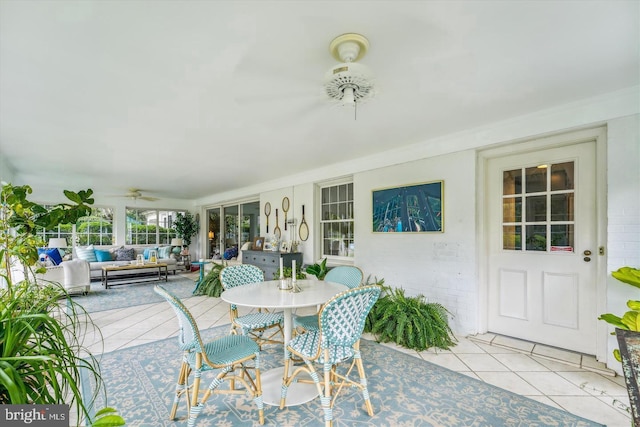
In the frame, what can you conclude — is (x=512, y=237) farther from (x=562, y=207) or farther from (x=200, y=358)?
(x=200, y=358)

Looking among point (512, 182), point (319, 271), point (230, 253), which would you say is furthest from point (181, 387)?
point (230, 253)

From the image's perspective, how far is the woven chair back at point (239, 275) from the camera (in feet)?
9.43

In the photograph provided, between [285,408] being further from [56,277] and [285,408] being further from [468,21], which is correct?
[56,277]

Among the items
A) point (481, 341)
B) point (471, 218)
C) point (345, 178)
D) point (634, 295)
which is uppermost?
point (345, 178)

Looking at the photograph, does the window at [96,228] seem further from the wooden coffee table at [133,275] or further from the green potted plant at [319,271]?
the green potted plant at [319,271]

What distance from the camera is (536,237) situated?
3.10m

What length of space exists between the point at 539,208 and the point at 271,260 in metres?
4.23

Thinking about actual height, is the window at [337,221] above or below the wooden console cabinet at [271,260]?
above

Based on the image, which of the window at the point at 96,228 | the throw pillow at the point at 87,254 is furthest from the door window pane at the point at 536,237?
the window at the point at 96,228

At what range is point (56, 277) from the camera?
17.2 ft

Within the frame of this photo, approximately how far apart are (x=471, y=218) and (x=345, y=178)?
2.25m

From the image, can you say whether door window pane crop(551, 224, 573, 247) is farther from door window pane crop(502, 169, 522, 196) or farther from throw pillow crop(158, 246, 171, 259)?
throw pillow crop(158, 246, 171, 259)

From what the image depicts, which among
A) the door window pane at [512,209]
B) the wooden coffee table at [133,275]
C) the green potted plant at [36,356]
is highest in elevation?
the door window pane at [512,209]

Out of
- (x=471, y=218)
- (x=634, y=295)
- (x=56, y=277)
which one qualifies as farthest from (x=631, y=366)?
(x=56, y=277)
